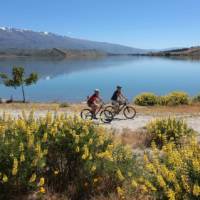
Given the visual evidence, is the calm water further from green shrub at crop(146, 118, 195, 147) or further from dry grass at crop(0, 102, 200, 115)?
green shrub at crop(146, 118, 195, 147)

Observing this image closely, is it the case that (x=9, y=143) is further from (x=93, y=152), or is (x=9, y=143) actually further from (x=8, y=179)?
(x=93, y=152)

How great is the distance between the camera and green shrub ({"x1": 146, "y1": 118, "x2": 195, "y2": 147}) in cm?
1023

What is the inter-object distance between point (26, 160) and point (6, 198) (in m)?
0.65

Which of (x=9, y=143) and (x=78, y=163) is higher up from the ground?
(x=9, y=143)

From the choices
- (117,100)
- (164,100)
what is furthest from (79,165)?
(164,100)

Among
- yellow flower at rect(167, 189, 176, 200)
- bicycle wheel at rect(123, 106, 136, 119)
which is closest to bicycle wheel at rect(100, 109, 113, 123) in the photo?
bicycle wheel at rect(123, 106, 136, 119)

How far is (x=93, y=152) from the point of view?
6.10 metres

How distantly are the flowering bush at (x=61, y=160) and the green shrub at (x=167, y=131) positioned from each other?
13.0 ft

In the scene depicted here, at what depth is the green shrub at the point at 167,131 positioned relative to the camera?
10227mm

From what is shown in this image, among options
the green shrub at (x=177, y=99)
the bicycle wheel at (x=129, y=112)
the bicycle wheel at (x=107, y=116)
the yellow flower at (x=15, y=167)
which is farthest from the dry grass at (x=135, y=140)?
the green shrub at (x=177, y=99)

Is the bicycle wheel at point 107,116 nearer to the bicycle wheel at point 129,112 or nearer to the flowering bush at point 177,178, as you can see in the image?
the bicycle wheel at point 129,112

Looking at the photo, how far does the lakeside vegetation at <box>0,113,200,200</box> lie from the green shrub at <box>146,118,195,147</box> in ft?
12.1

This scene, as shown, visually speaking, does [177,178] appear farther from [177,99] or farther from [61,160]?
[177,99]

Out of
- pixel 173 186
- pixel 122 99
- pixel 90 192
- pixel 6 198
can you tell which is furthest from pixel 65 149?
pixel 122 99
